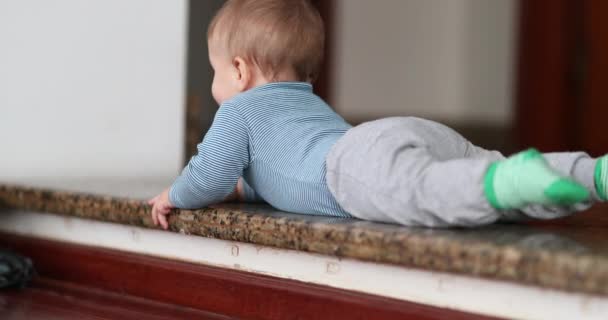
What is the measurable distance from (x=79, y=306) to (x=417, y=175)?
0.61 m

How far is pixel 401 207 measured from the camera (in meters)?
1.09

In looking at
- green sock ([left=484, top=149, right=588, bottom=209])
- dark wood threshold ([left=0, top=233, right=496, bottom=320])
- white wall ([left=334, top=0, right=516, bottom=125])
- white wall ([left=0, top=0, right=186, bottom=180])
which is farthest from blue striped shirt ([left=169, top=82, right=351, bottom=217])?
white wall ([left=334, top=0, right=516, bottom=125])

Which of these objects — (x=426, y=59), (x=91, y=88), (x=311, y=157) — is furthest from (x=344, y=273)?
(x=426, y=59)

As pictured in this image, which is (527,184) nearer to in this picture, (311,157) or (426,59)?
(311,157)

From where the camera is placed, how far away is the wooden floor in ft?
4.28

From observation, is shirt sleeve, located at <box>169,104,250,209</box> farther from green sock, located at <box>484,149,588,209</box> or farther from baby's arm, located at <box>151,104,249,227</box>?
green sock, located at <box>484,149,588,209</box>

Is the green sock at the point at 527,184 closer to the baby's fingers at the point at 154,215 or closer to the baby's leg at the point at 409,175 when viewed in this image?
the baby's leg at the point at 409,175

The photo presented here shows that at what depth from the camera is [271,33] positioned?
4.08 feet

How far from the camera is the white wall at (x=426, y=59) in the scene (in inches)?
160

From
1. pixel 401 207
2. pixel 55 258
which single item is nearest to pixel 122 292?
pixel 55 258

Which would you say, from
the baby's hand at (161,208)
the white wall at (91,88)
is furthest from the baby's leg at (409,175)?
the white wall at (91,88)

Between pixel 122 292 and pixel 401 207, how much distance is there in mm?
559

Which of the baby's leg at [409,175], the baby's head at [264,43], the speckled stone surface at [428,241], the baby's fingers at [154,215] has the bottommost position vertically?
the baby's fingers at [154,215]

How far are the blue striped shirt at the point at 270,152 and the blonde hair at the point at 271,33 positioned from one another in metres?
0.04
